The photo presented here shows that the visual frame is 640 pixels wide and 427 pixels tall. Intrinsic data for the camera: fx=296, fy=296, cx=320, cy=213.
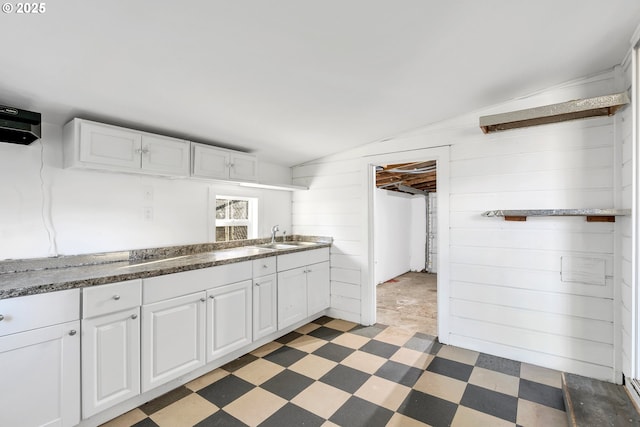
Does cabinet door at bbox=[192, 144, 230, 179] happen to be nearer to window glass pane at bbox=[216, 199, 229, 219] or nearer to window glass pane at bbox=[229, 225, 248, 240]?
window glass pane at bbox=[216, 199, 229, 219]

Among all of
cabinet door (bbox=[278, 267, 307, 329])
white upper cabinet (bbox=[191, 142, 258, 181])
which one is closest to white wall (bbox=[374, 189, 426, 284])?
cabinet door (bbox=[278, 267, 307, 329])

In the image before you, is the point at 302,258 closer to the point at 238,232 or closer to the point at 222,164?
the point at 238,232

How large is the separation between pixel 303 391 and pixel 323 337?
3.25ft

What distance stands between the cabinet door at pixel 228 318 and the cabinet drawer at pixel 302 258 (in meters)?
0.48

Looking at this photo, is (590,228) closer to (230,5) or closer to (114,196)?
(230,5)

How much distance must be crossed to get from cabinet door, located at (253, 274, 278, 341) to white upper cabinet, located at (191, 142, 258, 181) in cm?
107

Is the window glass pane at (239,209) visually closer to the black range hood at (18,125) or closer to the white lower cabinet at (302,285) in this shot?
the white lower cabinet at (302,285)

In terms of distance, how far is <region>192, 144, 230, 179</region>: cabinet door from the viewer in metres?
2.69

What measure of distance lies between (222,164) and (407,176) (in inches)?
126

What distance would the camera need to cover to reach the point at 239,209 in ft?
12.0

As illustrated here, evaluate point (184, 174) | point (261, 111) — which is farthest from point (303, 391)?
point (261, 111)

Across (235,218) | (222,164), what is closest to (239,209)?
(235,218)

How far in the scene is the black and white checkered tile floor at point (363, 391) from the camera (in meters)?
1.89

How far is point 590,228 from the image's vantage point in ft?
7.64
